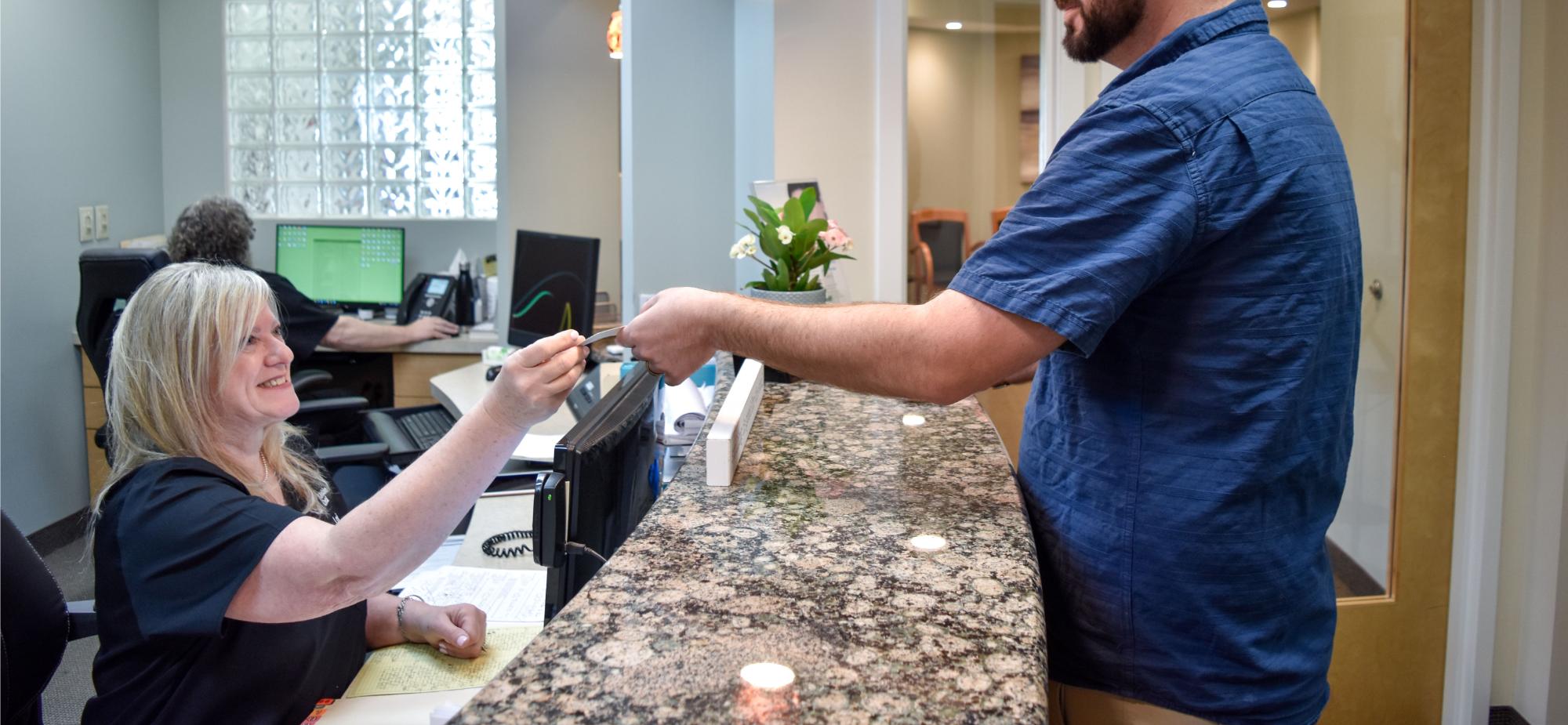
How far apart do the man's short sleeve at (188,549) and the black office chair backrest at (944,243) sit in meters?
2.05

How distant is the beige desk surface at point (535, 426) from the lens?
2.73m

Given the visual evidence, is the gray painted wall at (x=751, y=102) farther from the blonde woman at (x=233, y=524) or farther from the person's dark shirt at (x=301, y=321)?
the blonde woman at (x=233, y=524)

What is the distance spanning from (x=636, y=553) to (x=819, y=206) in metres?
2.08

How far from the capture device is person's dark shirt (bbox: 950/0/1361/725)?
0.98 meters

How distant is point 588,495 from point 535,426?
1.87 m

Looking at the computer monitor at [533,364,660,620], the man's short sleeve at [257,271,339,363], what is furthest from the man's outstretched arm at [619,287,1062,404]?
the man's short sleeve at [257,271,339,363]

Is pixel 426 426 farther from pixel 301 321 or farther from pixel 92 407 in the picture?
pixel 92 407

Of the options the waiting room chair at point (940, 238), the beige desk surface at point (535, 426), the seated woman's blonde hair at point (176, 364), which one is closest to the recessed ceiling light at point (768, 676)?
the seated woman's blonde hair at point (176, 364)

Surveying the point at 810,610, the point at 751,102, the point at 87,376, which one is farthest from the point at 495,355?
the point at 810,610

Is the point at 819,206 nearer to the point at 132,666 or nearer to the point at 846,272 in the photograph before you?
the point at 846,272

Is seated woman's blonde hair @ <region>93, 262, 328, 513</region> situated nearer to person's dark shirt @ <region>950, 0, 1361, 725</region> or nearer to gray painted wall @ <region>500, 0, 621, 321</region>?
person's dark shirt @ <region>950, 0, 1361, 725</region>

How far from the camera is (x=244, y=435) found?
1.58m

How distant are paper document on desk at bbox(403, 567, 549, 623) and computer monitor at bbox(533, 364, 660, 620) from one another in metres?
0.41

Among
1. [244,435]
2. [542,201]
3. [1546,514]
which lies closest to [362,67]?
[542,201]
